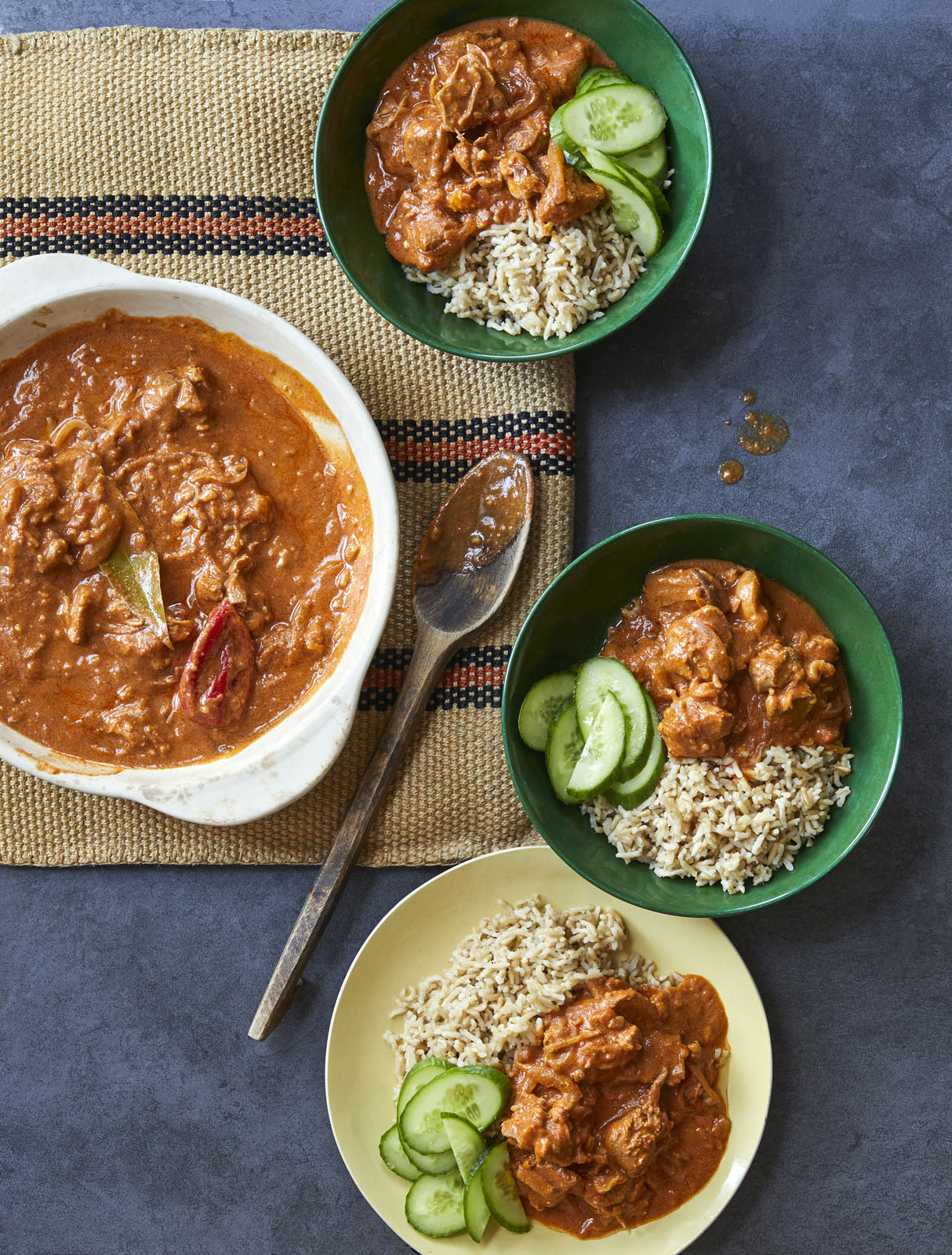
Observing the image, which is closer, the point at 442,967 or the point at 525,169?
the point at 525,169

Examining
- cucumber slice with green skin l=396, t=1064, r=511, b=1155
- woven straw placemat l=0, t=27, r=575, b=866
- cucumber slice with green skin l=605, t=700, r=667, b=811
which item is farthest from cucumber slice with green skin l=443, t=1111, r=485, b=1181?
cucumber slice with green skin l=605, t=700, r=667, b=811

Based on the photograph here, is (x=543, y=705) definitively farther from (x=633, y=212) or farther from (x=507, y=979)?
(x=633, y=212)

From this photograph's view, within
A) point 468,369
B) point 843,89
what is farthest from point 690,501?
point 843,89

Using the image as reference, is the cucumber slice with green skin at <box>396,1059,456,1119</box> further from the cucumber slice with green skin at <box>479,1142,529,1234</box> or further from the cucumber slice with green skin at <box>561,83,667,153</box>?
the cucumber slice with green skin at <box>561,83,667,153</box>

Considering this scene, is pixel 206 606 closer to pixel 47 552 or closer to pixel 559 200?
pixel 47 552

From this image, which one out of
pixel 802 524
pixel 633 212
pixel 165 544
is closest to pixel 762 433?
pixel 802 524

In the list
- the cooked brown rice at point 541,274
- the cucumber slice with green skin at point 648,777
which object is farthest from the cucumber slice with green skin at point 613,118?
the cucumber slice with green skin at point 648,777

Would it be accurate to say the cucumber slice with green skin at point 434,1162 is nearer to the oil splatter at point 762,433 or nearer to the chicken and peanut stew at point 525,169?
the oil splatter at point 762,433
